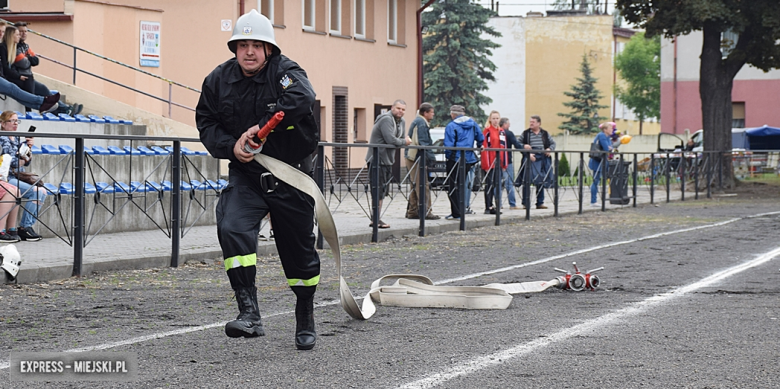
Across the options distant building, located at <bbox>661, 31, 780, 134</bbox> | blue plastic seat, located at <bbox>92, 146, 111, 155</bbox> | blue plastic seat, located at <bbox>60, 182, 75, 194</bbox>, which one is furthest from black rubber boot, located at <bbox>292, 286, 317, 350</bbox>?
distant building, located at <bbox>661, 31, 780, 134</bbox>

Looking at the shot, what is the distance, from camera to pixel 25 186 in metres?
11.1

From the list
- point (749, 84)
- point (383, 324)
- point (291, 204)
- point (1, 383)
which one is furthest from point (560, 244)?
point (749, 84)

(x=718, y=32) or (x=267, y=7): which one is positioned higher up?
(x=267, y=7)

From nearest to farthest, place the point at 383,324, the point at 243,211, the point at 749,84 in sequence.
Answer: the point at 243,211, the point at 383,324, the point at 749,84

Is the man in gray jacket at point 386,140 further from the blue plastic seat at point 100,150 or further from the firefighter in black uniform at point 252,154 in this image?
the firefighter in black uniform at point 252,154

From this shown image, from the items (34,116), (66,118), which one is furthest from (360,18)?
(34,116)

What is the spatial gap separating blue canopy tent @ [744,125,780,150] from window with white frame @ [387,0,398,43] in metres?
19.3

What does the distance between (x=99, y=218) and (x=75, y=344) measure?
5.53m

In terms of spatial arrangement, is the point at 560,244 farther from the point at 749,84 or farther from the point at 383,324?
the point at 749,84

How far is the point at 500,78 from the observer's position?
8388 cm

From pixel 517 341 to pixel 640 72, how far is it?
79.4 metres

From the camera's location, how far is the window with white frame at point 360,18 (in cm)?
3472

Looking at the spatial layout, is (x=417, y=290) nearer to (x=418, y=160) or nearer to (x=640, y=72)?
(x=418, y=160)

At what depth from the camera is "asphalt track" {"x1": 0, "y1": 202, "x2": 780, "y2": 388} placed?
552cm
